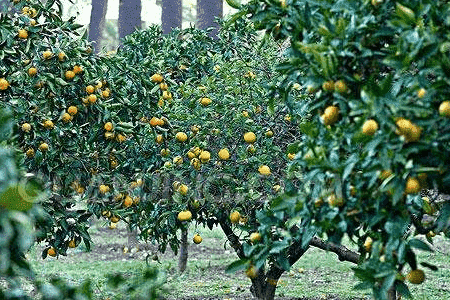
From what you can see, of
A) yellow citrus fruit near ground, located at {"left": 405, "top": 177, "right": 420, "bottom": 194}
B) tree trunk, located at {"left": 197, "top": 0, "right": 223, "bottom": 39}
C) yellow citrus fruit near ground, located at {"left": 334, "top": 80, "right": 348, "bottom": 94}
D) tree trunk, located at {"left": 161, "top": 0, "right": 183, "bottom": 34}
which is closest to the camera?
yellow citrus fruit near ground, located at {"left": 405, "top": 177, "right": 420, "bottom": 194}

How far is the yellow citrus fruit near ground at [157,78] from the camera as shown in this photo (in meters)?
6.81

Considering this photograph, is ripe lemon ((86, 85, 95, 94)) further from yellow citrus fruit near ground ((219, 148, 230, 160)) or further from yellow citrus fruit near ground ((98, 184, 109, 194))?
yellow citrus fruit near ground ((219, 148, 230, 160))

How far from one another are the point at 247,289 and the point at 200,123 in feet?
12.3

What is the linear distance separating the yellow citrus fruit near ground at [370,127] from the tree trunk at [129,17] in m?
12.4

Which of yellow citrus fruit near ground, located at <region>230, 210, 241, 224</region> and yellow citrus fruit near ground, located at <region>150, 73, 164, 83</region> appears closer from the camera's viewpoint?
yellow citrus fruit near ground, located at <region>230, 210, 241, 224</region>

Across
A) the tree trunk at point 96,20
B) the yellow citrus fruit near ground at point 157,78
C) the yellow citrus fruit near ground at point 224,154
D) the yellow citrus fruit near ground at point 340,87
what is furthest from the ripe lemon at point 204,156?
the tree trunk at point 96,20

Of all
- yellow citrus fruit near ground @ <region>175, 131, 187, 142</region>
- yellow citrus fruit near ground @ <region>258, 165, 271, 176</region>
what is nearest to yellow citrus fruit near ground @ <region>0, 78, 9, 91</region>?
yellow citrus fruit near ground @ <region>175, 131, 187, 142</region>

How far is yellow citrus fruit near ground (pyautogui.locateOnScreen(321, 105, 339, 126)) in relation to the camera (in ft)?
10.1

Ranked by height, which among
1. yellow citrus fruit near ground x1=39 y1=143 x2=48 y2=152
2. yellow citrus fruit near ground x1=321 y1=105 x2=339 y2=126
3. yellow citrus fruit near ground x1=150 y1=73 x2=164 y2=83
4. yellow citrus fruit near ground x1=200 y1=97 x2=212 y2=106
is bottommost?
yellow citrus fruit near ground x1=321 y1=105 x2=339 y2=126

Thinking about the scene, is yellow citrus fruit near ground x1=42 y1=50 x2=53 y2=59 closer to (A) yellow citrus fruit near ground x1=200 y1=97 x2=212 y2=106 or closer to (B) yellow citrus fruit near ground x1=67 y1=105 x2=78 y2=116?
(B) yellow citrus fruit near ground x1=67 y1=105 x2=78 y2=116

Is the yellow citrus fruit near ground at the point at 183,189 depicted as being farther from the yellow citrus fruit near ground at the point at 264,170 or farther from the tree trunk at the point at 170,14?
the tree trunk at the point at 170,14

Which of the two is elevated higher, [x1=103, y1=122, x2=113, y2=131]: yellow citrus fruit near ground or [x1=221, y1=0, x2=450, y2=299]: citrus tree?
[x1=103, y1=122, x2=113, y2=131]: yellow citrus fruit near ground

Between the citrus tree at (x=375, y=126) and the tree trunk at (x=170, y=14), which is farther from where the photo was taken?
the tree trunk at (x=170, y=14)

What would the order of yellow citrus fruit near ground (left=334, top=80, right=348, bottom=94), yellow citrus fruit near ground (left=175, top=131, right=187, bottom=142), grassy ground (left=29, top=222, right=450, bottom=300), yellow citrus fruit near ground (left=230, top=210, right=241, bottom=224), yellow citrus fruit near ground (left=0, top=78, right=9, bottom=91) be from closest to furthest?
1. yellow citrus fruit near ground (left=334, top=80, right=348, bottom=94)
2. yellow citrus fruit near ground (left=0, top=78, right=9, bottom=91)
3. yellow citrus fruit near ground (left=230, top=210, right=241, bottom=224)
4. yellow citrus fruit near ground (left=175, top=131, right=187, bottom=142)
5. grassy ground (left=29, top=222, right=450, bottom=300)
